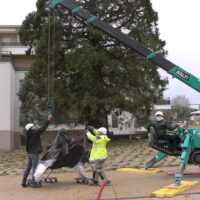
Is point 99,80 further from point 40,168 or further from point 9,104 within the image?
point 40,168

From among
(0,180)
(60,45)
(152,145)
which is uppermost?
(60,45)

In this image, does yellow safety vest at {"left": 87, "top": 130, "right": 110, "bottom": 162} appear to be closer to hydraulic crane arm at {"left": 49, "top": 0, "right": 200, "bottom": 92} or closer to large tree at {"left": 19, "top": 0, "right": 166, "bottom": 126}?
hydraulic crane arm at {"left": 49, "top": 0, "right": 200, "bottom": 92}

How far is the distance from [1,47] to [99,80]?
698 inches

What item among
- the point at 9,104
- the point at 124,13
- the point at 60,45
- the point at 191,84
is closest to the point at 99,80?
the point at 60,45

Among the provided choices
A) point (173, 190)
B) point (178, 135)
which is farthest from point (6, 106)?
point (173, 190)

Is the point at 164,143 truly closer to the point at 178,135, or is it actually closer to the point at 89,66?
the point at 178,135

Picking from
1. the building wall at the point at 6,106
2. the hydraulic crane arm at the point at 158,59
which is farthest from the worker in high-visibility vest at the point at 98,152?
the building wall at the point at 6,106

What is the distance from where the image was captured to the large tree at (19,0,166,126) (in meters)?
23.8

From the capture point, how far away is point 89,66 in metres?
23.0

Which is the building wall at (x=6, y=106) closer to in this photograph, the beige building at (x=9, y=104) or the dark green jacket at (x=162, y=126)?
the beige building at (x=9, y=104)

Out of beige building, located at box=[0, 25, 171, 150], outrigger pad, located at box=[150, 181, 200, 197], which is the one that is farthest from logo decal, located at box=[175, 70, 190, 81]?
beige building, located at box=[0, 25, 171, 150]

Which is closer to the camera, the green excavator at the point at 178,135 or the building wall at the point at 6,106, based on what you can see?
the green excavator at the point at 178,135

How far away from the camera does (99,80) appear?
2517cm

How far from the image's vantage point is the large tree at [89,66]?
935 inches
